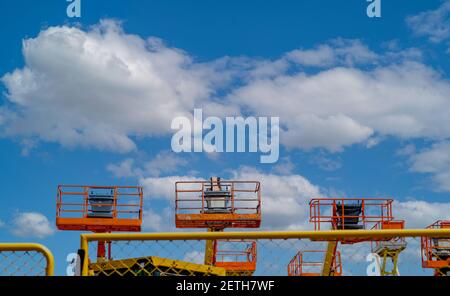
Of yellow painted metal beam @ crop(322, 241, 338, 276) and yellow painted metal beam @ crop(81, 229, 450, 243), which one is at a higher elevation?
yellow painted metal beam @ crop(322, 241, 338, 276)

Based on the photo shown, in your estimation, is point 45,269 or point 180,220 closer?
point 45,269

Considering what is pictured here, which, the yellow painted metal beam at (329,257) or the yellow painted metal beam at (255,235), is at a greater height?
the yellow painted metal beam at (329,257)

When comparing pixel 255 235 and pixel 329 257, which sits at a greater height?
pixel 329 257

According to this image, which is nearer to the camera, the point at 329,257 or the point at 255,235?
the point at 255,235

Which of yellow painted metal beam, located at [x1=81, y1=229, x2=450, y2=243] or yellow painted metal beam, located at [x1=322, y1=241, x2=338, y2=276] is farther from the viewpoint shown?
yellow painted metal beam, located at [x1=322, y1=241, x2=338, y2=276]

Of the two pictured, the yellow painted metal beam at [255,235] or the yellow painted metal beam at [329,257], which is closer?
the yellow painted metal beam at [255,235]
